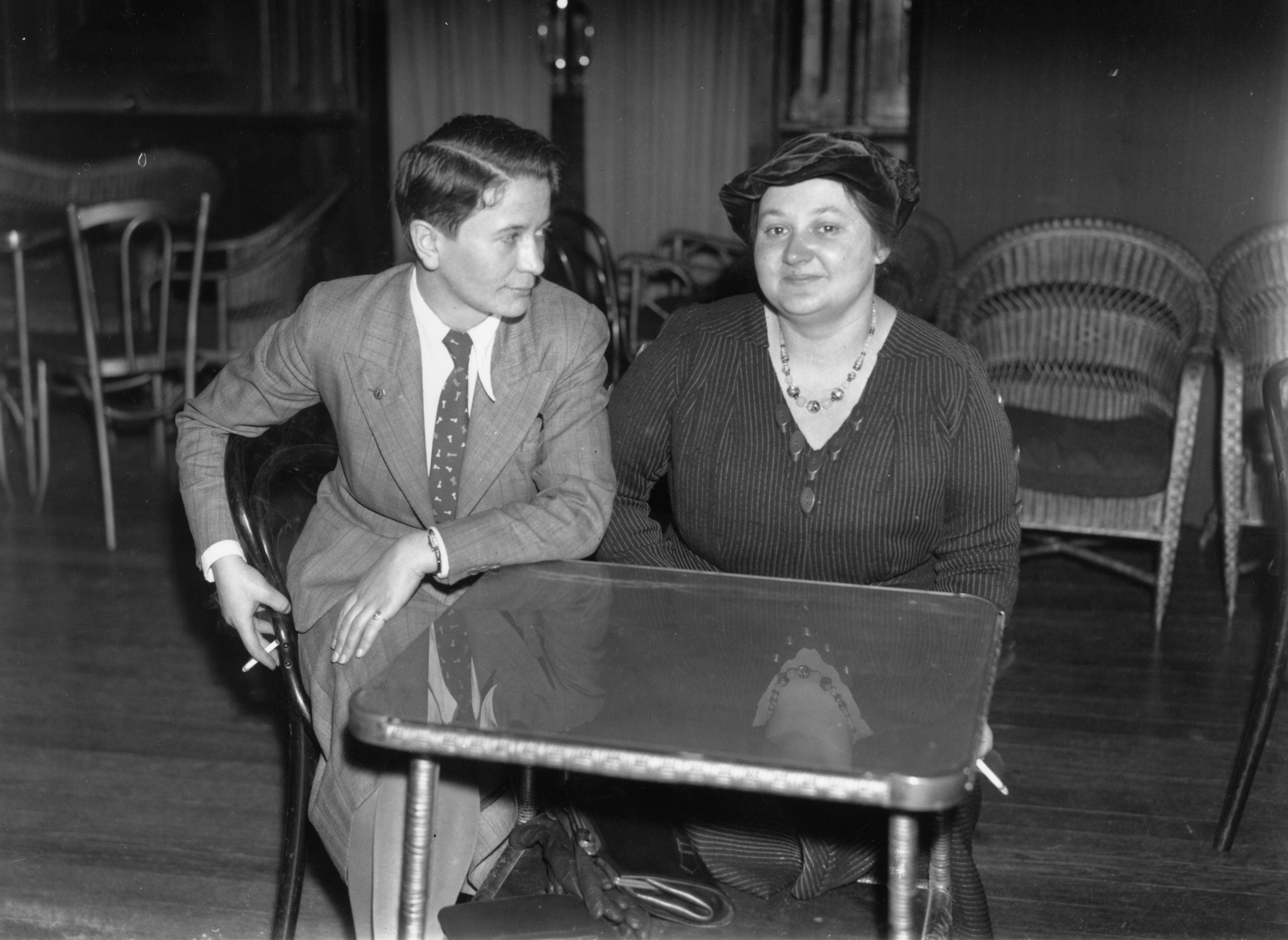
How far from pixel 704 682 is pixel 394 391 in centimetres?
63

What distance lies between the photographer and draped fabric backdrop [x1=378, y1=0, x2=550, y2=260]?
5.87 m

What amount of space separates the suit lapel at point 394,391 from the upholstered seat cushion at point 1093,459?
2.09m

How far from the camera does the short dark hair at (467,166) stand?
1.71m

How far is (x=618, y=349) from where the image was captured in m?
4.09

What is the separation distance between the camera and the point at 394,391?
5.97ft

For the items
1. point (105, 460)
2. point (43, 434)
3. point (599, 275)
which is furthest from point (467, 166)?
point (43, 434)

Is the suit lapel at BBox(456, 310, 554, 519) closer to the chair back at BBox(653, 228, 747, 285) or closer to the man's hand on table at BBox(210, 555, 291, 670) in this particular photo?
the man's hand on table at BBox(210, 555, 291, 670)

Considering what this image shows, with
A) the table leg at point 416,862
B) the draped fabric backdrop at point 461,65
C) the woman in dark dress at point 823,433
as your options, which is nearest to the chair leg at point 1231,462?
the woman in dark dress at point 823,433

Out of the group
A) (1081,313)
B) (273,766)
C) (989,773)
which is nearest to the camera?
(989,773)

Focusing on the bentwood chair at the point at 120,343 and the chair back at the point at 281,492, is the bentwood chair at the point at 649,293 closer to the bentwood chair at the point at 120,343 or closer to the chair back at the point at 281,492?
the bentwood chair at the point at 120,343

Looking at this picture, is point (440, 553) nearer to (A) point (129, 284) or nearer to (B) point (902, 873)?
(B) point (902, 873)

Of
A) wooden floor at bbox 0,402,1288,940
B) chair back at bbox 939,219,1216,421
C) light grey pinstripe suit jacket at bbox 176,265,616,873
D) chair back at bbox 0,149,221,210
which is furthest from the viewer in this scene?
chair back at bbox 0,149,221,210

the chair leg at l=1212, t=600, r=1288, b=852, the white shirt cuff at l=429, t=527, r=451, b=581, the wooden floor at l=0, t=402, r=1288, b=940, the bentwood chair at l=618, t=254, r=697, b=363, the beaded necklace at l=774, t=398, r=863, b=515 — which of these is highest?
the beaded necklace at l=774, t=398, r=863, b=515

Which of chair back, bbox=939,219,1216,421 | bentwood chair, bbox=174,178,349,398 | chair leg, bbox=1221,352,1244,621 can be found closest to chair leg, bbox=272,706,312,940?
chair back, bbox=939,219,1216,421
